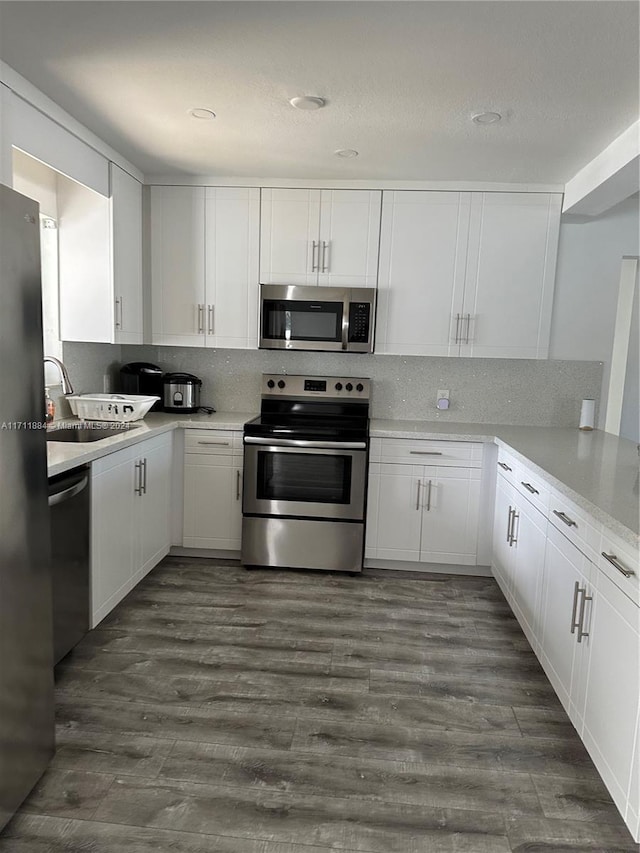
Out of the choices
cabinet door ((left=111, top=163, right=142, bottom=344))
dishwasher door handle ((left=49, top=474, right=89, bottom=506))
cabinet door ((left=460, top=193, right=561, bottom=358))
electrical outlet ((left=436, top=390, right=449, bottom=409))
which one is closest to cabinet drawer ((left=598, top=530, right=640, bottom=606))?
dishwasher door handle ((left=49, top=474, right=89, bottom=506))

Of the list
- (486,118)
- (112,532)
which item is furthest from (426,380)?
(112,532)

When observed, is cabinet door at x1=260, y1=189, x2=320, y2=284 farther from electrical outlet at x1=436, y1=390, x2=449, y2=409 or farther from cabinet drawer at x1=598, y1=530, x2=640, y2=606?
cabinet drawer at x1=598, y1=530, x2=640, y2=606

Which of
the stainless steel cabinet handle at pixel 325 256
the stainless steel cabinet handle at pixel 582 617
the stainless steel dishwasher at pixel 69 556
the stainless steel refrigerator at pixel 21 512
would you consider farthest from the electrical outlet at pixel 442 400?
the stainless steel refrigerator at pixel 21 512

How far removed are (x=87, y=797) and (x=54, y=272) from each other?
266cm

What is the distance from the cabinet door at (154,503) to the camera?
3.17m

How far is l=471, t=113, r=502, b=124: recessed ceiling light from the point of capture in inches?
98.7

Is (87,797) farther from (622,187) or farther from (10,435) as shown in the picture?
(622,187)

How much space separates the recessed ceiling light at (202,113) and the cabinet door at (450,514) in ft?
7.33

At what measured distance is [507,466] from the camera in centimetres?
321

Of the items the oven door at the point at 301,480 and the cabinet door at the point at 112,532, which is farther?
the oven door at the point at 301,480

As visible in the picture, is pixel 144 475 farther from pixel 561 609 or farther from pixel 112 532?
pixel 561 609

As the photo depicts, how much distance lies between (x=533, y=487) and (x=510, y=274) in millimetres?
1615

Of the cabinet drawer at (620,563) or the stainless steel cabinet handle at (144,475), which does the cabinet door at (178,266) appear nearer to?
the stainless steel cabinet handle at (144,475)

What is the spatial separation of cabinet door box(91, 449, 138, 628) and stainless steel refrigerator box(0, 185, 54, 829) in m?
0.82
